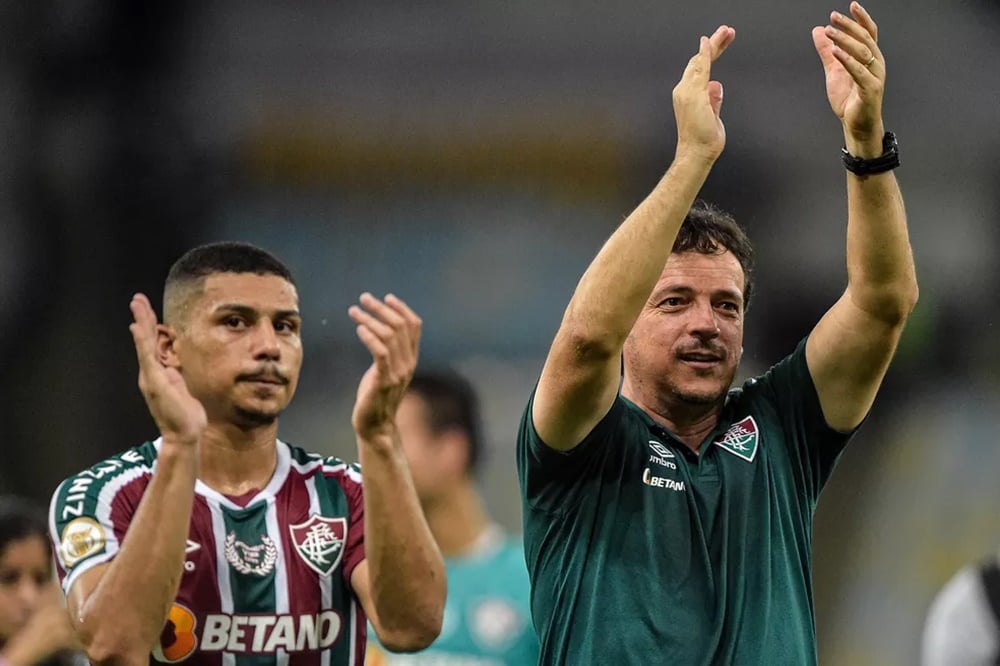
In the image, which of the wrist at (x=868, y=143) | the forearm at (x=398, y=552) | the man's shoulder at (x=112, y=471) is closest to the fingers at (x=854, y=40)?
the wrist at (x=868, y=143)

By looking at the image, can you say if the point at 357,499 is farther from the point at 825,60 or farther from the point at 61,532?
the point at 825,60

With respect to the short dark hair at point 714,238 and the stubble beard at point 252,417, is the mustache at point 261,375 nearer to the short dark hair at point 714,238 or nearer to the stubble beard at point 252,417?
the stubble beard at point 252,417

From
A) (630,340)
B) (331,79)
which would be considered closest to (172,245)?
(331,79)

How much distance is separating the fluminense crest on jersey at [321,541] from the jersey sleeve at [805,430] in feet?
3.75

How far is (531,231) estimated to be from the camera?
8.38 m

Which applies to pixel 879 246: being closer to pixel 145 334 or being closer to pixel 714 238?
pixel 714 238

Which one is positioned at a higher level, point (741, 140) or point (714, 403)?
point (741, 140)

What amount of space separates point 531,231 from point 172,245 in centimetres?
200

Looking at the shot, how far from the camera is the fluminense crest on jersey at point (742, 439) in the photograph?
3465mm

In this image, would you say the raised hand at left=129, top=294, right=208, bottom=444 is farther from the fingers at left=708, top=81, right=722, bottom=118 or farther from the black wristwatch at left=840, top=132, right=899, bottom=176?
the black wristwatch at left=840, top=132, right=899, bottom=176

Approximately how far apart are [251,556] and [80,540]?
0.41 metres

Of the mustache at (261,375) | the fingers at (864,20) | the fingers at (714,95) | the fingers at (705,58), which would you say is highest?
the fingers at (864,20)

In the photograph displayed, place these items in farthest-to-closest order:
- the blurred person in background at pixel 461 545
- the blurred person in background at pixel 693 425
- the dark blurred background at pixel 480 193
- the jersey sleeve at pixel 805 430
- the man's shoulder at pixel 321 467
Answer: the dark blurred background at pixel 480 193 < the blurred person in background at pixel 461 545 < the man's shoulder at pixel 321 467 < the jersey sleeve at pixel 805 430 < the blurred person in background at pixel 693 425

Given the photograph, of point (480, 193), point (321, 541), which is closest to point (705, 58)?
point (321, 541)
